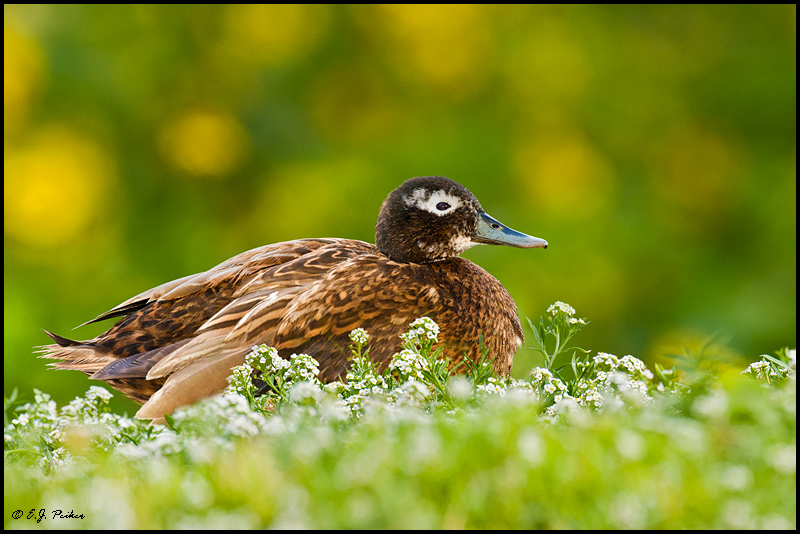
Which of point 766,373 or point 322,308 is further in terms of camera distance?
point 322,308

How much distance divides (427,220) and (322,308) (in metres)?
0.74

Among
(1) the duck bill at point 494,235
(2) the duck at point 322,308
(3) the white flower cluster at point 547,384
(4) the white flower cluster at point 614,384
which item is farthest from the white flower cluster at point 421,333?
(1) the duck bill at point 494,235

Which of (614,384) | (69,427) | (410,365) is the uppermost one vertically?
(410,365)

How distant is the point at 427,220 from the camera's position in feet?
12.1

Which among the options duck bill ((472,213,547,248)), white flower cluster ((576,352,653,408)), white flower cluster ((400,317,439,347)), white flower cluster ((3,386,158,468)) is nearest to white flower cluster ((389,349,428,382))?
white flower cluster ((400,317,439,347))

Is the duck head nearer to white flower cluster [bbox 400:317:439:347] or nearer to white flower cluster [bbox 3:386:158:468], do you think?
white flower cluster [bbox 400:317:439:347]

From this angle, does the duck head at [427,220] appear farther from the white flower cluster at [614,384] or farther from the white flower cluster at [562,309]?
the white flower cluster at [614,384]

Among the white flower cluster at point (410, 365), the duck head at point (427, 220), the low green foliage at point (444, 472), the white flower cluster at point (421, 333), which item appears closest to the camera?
the low green foliage at point (444, 472)

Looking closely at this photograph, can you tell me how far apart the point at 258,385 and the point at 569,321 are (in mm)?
1203

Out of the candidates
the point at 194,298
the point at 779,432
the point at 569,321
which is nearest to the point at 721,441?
the point at 779,432

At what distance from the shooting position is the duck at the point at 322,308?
10.5ft

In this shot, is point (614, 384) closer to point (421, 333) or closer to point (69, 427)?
point (421, 333)

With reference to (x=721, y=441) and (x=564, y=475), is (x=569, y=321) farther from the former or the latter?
(x=564, y=475)

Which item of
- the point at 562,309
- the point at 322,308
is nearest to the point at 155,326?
the point at 322,308
